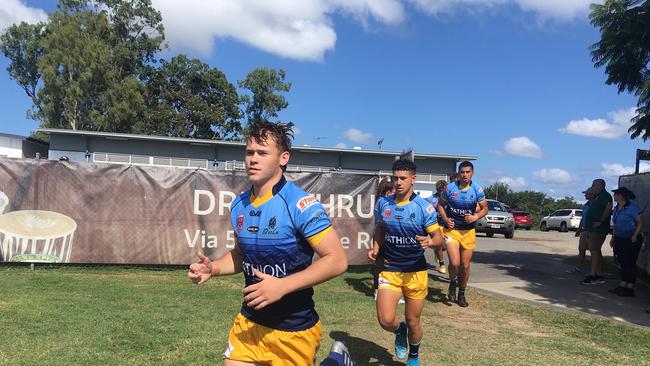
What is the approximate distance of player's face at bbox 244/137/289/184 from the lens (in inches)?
108

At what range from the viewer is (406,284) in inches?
189

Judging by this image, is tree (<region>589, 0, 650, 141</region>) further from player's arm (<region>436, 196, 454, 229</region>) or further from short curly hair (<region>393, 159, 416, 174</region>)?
short curly hair (<region>393, 159, 416, 174</region>)

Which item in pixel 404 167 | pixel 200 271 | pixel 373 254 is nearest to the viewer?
pixel 200 271

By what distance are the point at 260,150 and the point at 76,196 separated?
801 centimetres

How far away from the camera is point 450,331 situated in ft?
20.7

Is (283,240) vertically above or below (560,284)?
above

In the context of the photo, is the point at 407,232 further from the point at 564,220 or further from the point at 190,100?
the point at 190,100

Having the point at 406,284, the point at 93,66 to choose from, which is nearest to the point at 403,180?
the point at 406,284

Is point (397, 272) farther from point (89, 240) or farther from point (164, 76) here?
point (164, 76)

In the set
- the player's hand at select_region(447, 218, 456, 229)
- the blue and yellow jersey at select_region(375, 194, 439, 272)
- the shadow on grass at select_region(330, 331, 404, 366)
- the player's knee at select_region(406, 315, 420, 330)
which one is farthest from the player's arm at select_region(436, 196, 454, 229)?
the player's knee at select_region(406, 315, 420, 330)

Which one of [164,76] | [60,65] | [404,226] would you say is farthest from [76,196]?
[164,76]

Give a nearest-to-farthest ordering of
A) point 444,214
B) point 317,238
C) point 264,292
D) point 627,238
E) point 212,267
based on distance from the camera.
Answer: point 264,292, point 317,238, point 212,267, point 444,214, point 627,238

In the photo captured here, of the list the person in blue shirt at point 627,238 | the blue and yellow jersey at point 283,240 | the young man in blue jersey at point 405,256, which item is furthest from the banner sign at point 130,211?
the blue and yellow jersey at point 283,240

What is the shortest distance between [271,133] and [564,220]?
120 feet
